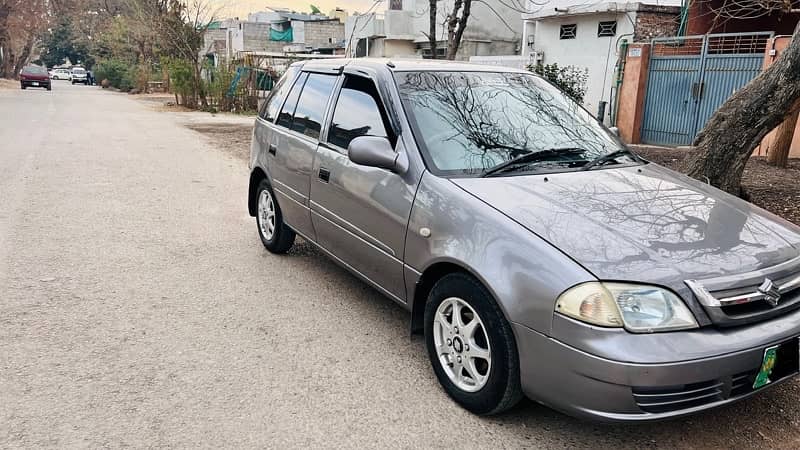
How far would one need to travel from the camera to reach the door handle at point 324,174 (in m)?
4.42

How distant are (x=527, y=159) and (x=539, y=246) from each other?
101cm

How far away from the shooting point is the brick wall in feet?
56.3

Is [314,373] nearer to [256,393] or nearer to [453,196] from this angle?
[256,393]

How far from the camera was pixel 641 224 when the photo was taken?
304 centimetres

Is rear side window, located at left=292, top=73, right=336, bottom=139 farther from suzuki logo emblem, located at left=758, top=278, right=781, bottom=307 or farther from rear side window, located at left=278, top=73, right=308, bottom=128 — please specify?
suzuki logo emblem, located at left=758, top=278, right=781, bottom=307

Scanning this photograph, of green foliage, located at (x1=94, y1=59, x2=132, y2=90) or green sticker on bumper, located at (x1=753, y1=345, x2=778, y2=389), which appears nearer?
green sticker on bumper, located at (x1=753, y1=345, x2=778, y2=389)

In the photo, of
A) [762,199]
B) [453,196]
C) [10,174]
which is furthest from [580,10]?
[453,196]

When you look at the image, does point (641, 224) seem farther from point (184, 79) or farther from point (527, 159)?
point (184, 79)

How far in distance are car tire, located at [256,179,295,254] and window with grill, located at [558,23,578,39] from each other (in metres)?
→ 15.5

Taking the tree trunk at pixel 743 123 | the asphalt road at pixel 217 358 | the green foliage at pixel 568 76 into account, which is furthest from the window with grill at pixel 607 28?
the asphalt road at pixel 217 358

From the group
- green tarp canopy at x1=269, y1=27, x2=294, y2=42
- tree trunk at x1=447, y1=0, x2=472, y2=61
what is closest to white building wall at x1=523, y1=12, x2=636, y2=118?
tree trunk at x1=447, y1=0, x2=472, y2=61

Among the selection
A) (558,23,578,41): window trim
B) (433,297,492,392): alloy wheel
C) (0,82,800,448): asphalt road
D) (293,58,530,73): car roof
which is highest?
(558,23,578,41): window trim

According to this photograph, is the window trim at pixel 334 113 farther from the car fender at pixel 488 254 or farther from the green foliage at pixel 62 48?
the green foliage at pixel 62 48

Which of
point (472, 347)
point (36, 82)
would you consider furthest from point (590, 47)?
point (36, 82)
